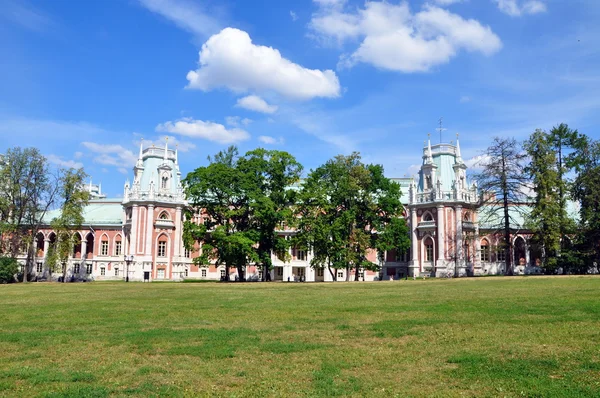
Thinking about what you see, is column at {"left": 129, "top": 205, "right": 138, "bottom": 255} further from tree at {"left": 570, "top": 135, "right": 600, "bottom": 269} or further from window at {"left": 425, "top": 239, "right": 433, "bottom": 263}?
tree at {"left": 570, "top": 135, "right": 600, "bottom": 269}

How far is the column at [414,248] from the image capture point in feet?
220

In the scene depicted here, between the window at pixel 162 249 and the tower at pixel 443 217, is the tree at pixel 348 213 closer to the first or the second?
the tower at pixel 443 217

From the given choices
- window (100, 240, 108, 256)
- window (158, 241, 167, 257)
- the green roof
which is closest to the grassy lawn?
window (158, 241, 167, 257)

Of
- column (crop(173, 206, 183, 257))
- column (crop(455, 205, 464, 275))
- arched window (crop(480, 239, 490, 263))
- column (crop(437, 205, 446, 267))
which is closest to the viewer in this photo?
column (crop(455, 205, 464, 275))

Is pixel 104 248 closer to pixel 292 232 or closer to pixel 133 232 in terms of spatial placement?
pixel 133 232

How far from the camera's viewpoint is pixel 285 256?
2215 inches

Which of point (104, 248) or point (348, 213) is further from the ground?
point (348, 213)

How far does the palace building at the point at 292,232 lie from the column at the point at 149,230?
128 mm

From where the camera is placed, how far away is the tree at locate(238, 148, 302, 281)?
2092 inches

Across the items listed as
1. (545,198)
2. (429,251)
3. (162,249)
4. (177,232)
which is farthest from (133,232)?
(545,198)

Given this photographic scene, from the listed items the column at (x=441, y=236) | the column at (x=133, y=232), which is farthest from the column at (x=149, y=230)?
the column at (x=441, y=236)

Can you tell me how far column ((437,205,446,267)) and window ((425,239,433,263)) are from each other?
1.89 m

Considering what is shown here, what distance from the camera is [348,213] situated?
5450 cm

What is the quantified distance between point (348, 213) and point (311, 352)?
1673 inches
